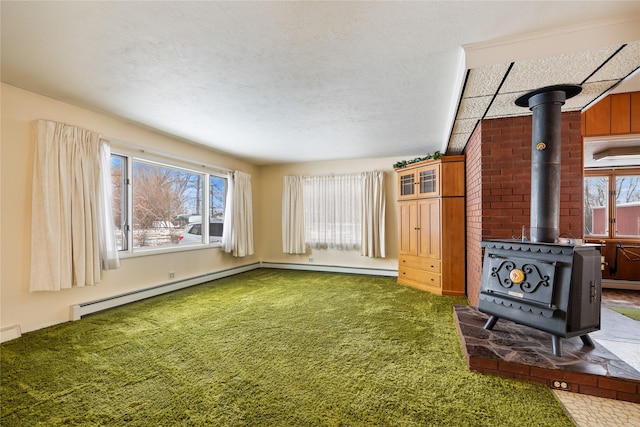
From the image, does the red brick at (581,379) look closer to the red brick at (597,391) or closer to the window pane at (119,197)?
the red brick at (597,391)

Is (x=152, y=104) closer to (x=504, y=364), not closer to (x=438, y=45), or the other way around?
(x=438, y=45)

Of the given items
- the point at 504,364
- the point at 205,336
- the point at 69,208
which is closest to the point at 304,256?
the point at 205,336

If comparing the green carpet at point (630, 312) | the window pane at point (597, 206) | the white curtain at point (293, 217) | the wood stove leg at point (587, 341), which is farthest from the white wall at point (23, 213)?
the window pane at point (597, 206)

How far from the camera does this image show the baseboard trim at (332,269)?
216 inches

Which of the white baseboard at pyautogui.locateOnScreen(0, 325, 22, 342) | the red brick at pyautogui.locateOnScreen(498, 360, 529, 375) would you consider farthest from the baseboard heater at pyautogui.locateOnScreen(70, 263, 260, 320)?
the red brick at pyautogui.locateOnScreen(498, 360, 529, 375)

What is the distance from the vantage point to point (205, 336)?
264 centimetres

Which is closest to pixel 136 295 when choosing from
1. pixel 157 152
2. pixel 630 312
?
pixel 157 152

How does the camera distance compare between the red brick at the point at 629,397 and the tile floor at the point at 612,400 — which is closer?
the tile floor at the point at 612,400

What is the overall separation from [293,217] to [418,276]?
2.85m

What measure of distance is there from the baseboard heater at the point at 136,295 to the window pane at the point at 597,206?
22.5ft

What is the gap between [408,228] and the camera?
4766mm

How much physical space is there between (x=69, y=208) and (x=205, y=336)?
203cm

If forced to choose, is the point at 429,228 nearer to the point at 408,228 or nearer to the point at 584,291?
the point at 408,228

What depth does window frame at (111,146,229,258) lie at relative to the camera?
3.76 metres
